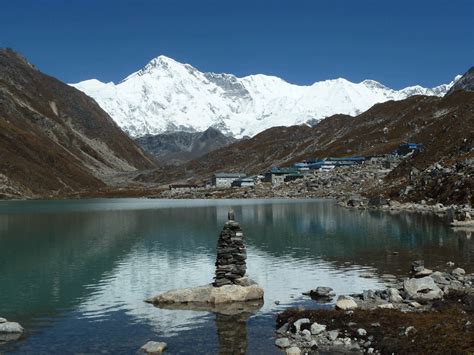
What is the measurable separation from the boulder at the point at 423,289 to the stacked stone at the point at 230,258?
12719 millimetres

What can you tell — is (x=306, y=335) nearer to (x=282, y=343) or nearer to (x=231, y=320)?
(x=282, y=343)

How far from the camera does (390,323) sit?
99.8ft

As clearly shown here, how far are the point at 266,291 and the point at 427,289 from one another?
1338cm

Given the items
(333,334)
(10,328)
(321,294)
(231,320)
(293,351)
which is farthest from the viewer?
(321,294)

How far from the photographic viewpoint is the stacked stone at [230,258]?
42.2m

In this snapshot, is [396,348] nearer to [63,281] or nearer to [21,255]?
[63,281]

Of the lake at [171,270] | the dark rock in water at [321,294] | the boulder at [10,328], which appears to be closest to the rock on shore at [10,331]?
the boulder at [10,328]

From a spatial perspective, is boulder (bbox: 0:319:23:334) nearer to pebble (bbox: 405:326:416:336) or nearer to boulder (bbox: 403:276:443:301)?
pebble (bbox: 405:326:416:336)

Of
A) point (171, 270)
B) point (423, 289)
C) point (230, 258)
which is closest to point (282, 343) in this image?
point (230, 258)

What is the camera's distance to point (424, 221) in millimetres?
107375

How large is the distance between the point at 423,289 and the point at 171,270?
28909 millimetres

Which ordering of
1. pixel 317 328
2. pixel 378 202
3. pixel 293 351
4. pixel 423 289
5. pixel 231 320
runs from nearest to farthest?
pixel 293 351 → pixel 317 328 → pixel 231 320 → pixel 423 289 → pixel 378 202

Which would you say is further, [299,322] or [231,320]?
[231,320]

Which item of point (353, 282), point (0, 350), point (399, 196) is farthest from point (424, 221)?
point (0, 350)
